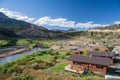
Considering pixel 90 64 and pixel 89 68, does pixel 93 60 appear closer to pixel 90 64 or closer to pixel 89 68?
pixel 90 64

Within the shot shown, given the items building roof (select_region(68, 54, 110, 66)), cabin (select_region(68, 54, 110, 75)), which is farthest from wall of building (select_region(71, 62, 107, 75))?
building roof (select_region(68, 54, 110, 66))

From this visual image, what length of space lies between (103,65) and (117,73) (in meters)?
3.59

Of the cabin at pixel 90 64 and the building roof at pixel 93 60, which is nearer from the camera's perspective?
the cabin at pixel 90 64

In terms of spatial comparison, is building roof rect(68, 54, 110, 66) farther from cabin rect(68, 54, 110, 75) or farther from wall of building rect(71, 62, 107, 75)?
wall of building rect(71, 62, 107, 75)

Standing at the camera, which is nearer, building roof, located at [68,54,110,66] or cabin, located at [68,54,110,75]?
cabin, located at [68,54,110,75]

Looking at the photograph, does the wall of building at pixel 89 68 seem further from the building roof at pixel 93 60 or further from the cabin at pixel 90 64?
the building roof at pixel 93 60

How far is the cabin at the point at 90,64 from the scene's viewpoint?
133 ft

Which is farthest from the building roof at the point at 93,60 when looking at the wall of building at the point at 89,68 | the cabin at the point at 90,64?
the wall of building at the point at 89,68

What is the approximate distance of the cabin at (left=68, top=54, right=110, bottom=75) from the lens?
133 ft

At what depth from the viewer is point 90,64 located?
138ft

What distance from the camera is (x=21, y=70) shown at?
41188 mm

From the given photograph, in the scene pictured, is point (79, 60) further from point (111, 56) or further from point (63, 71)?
point (111, 56)

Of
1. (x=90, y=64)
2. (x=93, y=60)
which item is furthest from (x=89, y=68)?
(x=93, y=60)

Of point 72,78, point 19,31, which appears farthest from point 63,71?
point 19,31
